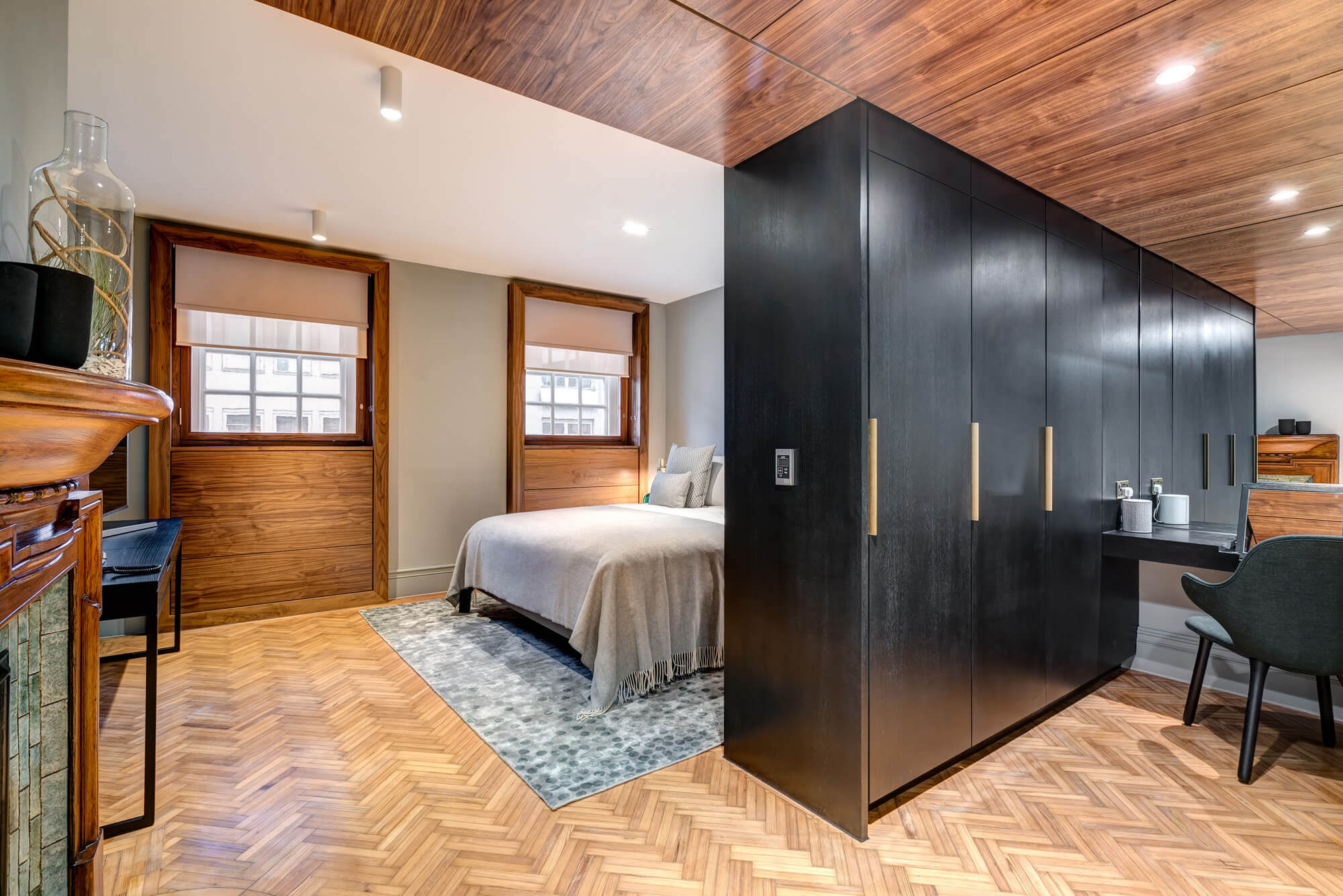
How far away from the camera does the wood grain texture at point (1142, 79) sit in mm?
1503

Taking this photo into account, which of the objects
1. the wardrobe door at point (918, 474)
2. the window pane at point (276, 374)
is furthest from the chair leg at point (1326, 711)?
the window pane at point (276, 374)

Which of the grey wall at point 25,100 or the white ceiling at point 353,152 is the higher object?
the white ceiling at point 353,152

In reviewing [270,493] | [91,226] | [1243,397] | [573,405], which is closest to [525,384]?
[573,405]

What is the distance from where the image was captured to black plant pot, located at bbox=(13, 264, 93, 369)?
0.78 metres

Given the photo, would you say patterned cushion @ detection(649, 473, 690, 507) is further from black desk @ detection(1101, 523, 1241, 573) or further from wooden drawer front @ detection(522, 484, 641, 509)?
black desk @ detection(1101, 523, 1241, 573)

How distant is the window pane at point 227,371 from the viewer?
163 inches

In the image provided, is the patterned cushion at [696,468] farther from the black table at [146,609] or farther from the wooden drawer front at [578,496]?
the black table at [146,609]

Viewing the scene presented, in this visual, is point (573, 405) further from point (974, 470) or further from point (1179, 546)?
point (1179, 546)

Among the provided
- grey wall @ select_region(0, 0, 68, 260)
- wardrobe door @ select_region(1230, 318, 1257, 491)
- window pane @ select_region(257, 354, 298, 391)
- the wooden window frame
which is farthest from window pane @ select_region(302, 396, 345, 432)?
wardrobe door @ select_region(1230, 318, 1257, 491)

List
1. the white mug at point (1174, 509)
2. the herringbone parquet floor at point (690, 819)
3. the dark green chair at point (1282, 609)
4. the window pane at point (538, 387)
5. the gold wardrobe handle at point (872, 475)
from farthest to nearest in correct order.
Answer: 1. the window pane at point (538, 387)
2. the white mug at point (1174, 509)
3. the dark green chair at point (1282, 609)
4. the gold wardrobe handle at point (872, 475)
5. the herringbone parquet floor at point (690, 819)


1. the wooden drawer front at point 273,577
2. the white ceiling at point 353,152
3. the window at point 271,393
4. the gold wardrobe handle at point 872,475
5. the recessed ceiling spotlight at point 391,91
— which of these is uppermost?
the white ceiling at point 353,152

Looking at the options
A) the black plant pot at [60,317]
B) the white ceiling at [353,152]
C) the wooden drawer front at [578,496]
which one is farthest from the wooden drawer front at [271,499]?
the black plant pot at [60,317]

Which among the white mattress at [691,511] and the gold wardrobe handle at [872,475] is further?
the white mattress at [691,511]

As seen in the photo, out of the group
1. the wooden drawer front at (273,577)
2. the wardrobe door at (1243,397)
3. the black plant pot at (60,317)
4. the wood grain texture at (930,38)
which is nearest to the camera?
the black plant pot at (60,317)
